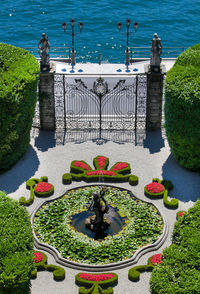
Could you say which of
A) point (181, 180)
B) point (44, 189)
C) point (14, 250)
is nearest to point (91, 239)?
point (44, 189)

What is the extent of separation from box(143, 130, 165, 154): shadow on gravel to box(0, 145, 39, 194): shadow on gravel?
287 inches

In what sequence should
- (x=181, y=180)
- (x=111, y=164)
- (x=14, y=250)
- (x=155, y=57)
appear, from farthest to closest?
(x=155, y=57) → (x=111, y=164) → (x=181, y=180) → (x=14, y=250)

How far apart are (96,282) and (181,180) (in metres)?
9.92

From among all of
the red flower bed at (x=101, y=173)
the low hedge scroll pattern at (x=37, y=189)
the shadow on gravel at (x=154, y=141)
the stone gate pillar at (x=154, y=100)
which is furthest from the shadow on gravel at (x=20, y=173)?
the stone gate pillar at (x=154, y=100)

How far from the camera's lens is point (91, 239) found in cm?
2611

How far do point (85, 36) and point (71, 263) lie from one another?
4897 centimetres

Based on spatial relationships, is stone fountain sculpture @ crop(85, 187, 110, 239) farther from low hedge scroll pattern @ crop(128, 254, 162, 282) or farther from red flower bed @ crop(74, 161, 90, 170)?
red flower bed @ crop(74, 161, 90, 170)

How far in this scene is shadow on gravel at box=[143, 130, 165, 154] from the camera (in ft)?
112

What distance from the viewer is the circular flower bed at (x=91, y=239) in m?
25.2

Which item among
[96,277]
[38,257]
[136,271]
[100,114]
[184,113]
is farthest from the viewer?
[100,114]

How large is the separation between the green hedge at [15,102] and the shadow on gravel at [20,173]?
410 mm

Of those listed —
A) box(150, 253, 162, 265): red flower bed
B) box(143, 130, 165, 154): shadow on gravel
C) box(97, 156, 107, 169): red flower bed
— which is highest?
box(143, 130, 165, 154): shadow on gravel

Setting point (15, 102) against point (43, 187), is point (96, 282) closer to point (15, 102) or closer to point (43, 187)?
point (43, 187)

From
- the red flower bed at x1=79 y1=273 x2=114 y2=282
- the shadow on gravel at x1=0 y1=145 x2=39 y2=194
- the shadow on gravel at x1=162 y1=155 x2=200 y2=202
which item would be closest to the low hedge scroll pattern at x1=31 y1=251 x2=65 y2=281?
the red flower bed at x1=79 y1=273 x2=114 y2=282
